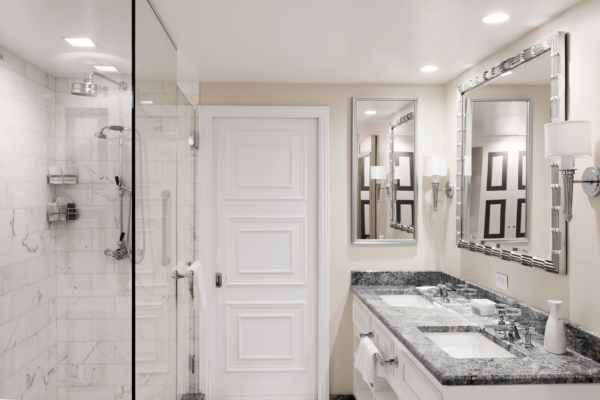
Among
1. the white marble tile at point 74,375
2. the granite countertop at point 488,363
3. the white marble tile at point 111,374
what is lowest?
the granite countertop at point 488,363

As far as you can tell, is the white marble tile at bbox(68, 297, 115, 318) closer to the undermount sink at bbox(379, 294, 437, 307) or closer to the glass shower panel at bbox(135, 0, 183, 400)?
the glass shower panel at bbox(135, 0, 183, 400)

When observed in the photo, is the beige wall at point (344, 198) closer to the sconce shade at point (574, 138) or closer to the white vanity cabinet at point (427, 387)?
the white vanity cabinet at point (427, 387)

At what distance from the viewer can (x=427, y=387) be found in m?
1.74

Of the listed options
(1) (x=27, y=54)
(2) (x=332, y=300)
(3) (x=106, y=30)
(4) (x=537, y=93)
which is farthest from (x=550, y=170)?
(1) (x=27, y=54)

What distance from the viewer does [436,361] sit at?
1.69 m

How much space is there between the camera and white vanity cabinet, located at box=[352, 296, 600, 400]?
1596 mm

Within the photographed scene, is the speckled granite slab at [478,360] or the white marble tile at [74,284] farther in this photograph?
the speckled granite slab at [478,360]

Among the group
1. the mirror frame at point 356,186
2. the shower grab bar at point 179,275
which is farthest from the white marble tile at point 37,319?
the mirror frame at point 356,186

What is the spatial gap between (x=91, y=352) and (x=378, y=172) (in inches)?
93.4

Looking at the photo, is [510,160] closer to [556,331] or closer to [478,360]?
[556,331]

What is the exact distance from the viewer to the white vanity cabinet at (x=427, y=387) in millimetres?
1596

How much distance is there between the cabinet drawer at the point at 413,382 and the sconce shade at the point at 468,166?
130 centimetres

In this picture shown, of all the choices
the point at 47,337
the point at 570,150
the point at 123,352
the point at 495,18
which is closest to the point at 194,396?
the point at 123,352

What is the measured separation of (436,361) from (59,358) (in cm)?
133
